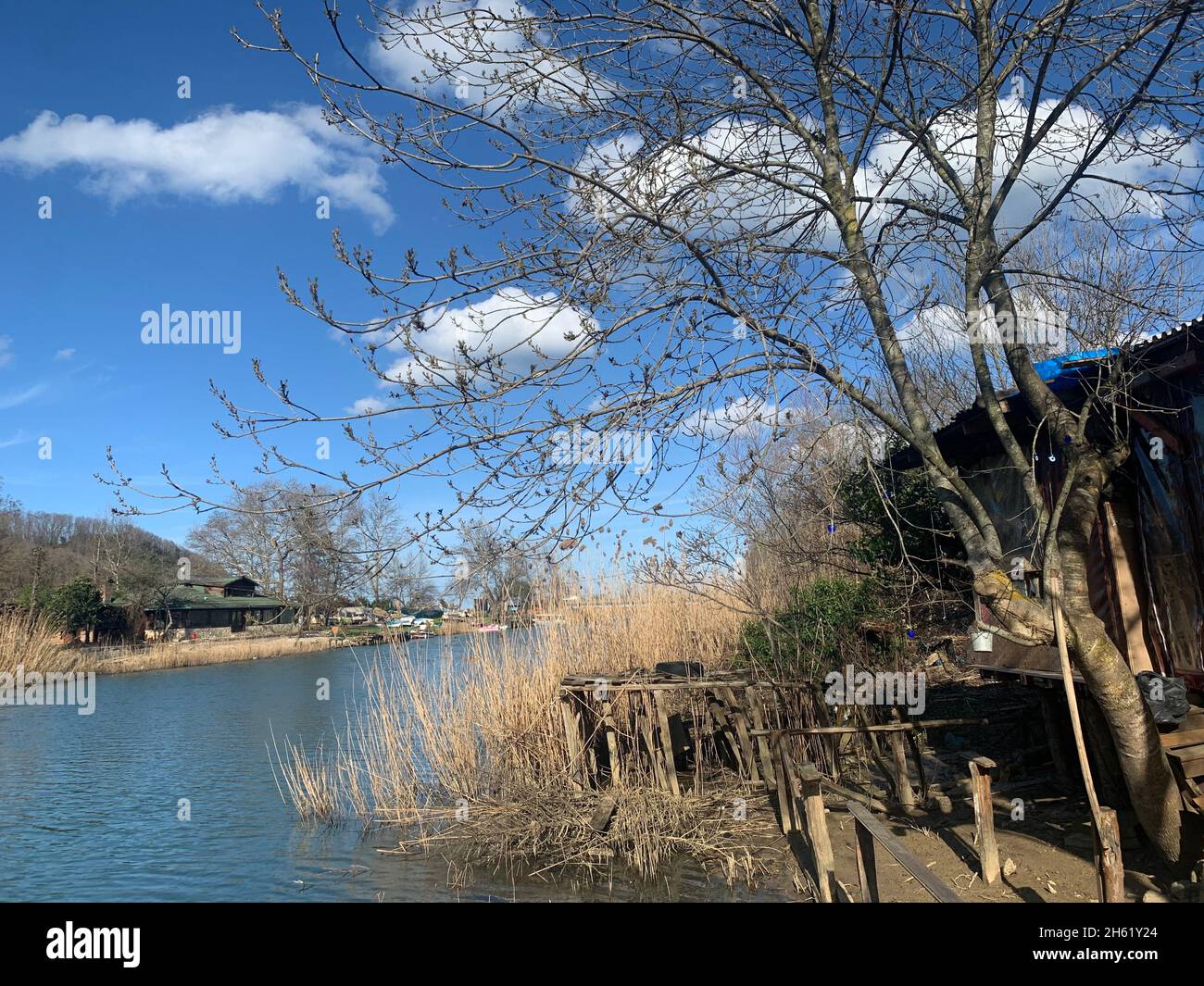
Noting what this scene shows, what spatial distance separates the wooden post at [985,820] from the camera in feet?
20.3

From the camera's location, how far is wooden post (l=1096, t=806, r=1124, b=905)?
4645 millimetres

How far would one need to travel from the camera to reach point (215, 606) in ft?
155

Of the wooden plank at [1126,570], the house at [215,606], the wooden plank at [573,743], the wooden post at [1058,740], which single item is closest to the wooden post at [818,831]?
the wooden plank at [1126,570]

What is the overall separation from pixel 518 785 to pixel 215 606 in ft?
142

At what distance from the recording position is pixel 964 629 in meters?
12.2

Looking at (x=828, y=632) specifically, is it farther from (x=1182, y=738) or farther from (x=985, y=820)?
(x=1182, y=738)

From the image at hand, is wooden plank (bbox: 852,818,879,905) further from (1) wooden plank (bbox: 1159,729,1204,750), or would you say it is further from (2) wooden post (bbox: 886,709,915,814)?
(2) wooden post (bbox: 886,709,915,814)

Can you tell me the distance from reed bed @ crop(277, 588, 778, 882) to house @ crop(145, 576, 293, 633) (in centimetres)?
3239

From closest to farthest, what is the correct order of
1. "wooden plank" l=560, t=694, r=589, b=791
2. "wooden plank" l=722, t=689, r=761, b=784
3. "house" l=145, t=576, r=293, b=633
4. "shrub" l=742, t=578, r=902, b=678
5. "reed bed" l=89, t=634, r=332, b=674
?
"wooden plank" l=560, t=694, r=589, b=791 → "wooden plank" l=722, t=689, r=761, b=784 → "shrub" l=742, t=578, r=902, b=678 → "reed bed" l=89, t=634, r=332, b=674 → "house" l=145, t=576, r=293, b=633

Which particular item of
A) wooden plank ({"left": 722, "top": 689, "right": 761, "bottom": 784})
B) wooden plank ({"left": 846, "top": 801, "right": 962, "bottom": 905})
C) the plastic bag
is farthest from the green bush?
the plastic bag
